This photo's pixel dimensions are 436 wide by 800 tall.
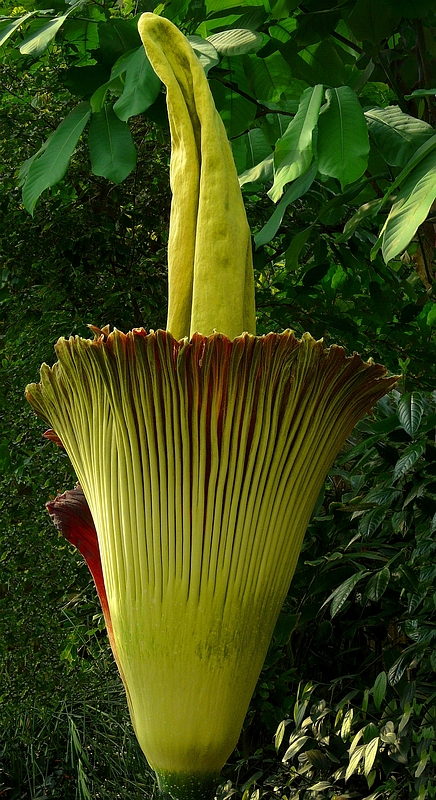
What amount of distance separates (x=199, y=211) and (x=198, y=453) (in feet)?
0.43

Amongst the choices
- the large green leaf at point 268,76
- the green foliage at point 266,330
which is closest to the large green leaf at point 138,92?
the green foliage at point 266,330

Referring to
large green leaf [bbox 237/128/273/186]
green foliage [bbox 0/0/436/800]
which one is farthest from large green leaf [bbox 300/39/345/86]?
large green leaf [bbox 237/128/273/186]

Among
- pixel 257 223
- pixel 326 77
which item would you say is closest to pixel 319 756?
pixel 326 77

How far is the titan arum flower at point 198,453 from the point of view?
1.23 ft

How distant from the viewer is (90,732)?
2412mm

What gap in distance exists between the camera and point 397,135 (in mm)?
758

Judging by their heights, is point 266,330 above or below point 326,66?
below

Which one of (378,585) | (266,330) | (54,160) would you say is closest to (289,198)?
(54,160)

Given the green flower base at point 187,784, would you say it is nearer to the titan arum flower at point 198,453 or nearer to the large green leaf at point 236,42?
the titan arum flower at point 198,453

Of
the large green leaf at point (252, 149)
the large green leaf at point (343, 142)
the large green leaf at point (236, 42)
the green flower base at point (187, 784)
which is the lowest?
the green flower base at point (187, 784)

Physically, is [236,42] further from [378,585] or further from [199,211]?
[378,585]

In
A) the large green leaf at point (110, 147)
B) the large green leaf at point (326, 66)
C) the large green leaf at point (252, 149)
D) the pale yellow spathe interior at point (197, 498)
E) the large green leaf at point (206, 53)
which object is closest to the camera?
the pale yellow spathe interior at point (197, 498)

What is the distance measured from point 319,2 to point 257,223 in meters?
1.07

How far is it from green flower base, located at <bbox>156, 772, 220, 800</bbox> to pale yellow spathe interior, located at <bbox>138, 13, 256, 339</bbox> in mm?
224
